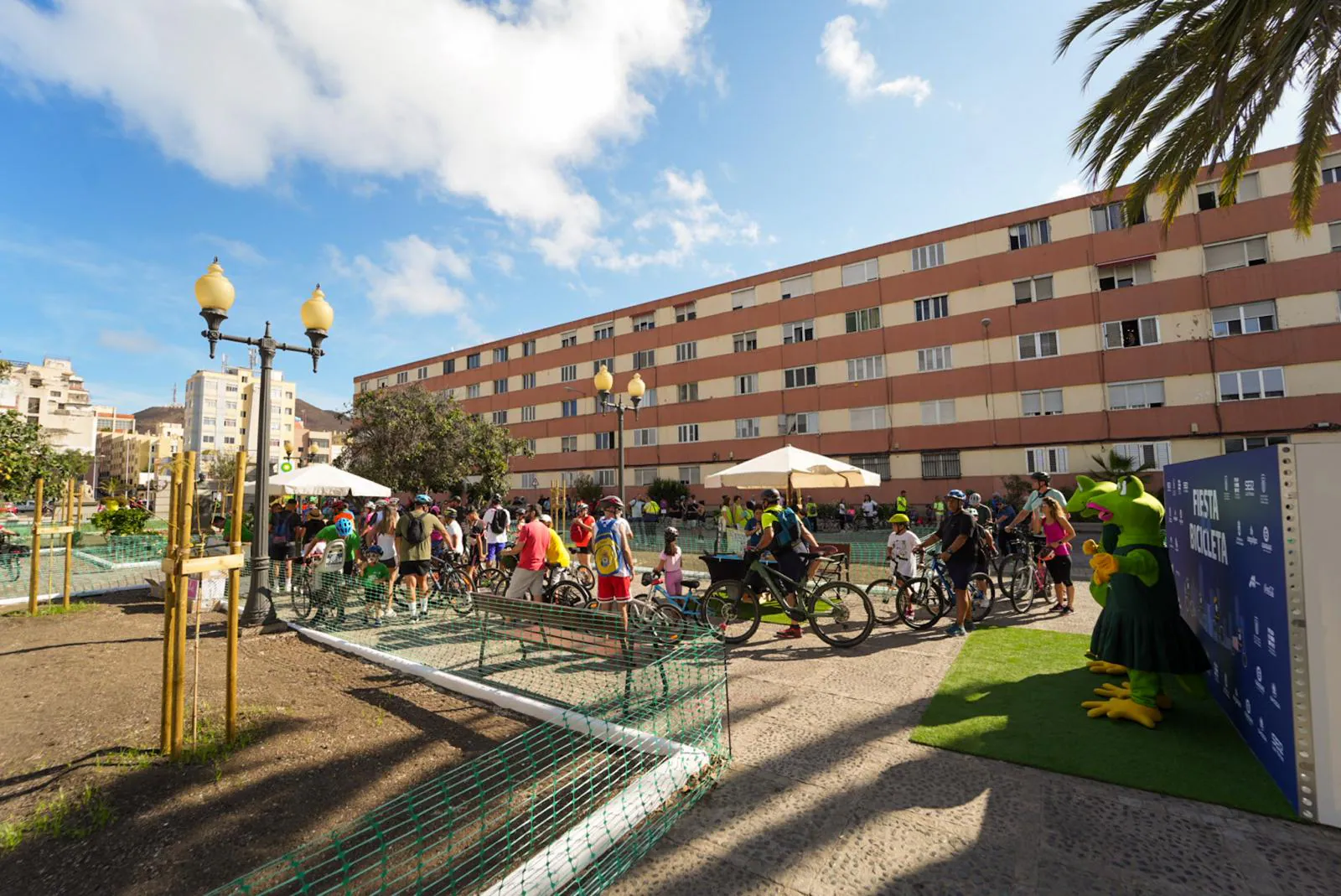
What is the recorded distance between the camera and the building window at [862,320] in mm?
29750

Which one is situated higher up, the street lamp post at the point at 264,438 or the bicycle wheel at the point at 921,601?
the street lamp post at the point at 264,438

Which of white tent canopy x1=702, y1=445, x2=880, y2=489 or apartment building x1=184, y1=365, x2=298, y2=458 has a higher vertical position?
apartment building x1=184, y1=365, x2=298, y2=458

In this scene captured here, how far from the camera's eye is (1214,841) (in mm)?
3070

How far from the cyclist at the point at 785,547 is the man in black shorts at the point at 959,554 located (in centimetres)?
167

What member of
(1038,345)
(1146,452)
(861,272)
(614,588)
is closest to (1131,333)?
(1038,345)

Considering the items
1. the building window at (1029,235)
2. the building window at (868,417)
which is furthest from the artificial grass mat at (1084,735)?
the building window at (1029,235)

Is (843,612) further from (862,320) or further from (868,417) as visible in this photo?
(862,320)

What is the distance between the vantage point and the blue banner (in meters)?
3.49

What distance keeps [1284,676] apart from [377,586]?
952cm

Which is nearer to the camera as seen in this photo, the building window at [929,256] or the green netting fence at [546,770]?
the green netting fence at [546,770]

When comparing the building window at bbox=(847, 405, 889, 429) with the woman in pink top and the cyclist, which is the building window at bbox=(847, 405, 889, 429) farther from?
the cyclist

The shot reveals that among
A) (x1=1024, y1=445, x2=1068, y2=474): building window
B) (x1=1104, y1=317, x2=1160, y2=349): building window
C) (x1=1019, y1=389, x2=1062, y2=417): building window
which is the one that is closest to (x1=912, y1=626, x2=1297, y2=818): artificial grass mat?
(x1=1024, y1=445, x2=1068, y2=474): building window

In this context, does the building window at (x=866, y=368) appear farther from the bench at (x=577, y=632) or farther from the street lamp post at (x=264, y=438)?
the bench at (x=577, y=632)

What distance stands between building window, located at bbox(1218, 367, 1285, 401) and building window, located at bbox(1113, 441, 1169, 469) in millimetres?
2605
